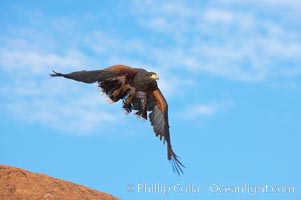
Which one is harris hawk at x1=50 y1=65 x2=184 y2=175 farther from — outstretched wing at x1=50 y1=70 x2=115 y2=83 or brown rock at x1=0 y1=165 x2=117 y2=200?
brown rock at x1=0 y1=165 x2=117 y2=200

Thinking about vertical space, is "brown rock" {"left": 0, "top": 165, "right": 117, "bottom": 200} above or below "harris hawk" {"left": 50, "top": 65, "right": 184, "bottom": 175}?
below

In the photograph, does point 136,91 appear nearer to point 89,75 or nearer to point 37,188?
point 89,75

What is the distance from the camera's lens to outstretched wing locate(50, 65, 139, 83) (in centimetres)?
1309

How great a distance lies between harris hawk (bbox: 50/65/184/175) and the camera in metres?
14.1

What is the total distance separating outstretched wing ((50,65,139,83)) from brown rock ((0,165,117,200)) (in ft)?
7.70

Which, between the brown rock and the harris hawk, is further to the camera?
the harris hawk

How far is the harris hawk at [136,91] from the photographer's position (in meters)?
14.1

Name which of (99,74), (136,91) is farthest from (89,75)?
(136,91)

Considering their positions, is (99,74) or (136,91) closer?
(99,74)

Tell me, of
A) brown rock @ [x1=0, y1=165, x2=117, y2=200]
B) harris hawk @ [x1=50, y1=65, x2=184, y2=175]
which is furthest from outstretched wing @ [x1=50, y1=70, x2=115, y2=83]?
brown rock @ [x1=0, y1=165, x2=117, y2=200]

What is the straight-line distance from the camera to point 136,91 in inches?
596

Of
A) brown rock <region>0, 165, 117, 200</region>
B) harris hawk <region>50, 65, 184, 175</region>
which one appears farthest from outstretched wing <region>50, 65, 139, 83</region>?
brown rock <region>0, 165, 117, 200</region>

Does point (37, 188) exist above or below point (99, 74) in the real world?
below

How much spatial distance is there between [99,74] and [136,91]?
1.63 metres
